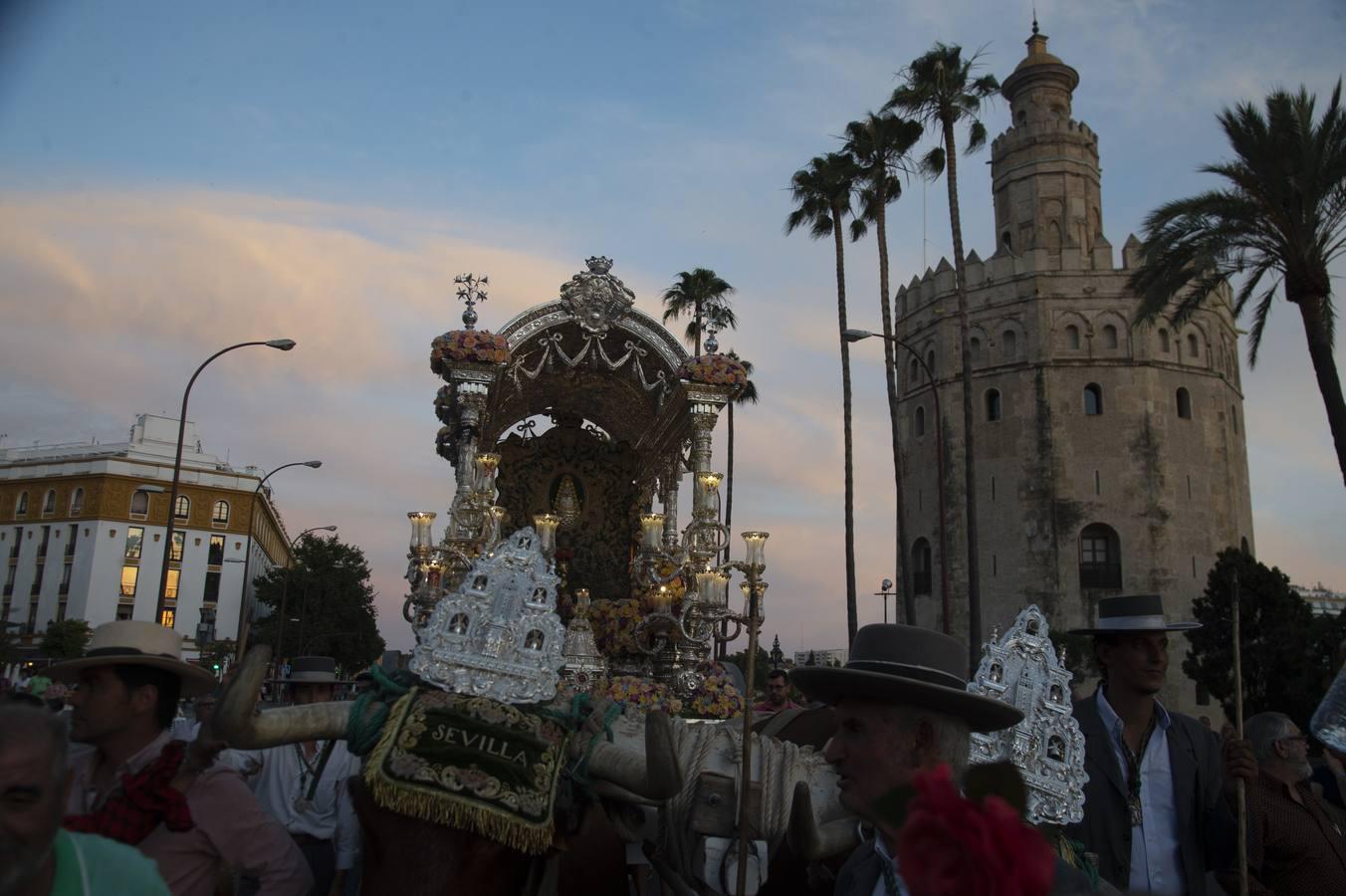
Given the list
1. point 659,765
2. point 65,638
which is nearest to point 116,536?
point 65,638

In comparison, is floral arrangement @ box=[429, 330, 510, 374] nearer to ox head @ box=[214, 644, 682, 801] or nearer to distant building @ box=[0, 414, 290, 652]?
ox head @ box=[214, 644, 682, 801]

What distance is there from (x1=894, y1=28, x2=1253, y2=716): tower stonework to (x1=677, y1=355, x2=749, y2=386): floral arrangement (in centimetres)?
3161

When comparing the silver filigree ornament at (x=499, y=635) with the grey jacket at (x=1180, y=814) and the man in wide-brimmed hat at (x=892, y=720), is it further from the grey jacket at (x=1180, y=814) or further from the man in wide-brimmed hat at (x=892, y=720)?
the grey jacket at (x=1180, y=814)

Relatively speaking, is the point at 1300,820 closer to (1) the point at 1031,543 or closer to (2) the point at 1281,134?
(2) the point at 1281,134

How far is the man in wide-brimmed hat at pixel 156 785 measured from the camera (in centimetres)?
334

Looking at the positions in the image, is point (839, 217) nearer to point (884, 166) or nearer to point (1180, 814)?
point (884, 166)

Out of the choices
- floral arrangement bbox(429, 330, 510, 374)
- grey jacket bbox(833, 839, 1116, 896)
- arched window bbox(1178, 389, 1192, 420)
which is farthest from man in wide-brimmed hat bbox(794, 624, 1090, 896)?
arched window bbox(1178, 389, 1192, 420)

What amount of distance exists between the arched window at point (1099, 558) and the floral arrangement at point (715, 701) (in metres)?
34.4

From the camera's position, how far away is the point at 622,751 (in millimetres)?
4480

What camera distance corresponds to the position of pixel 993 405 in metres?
45.6

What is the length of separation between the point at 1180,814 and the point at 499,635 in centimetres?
329

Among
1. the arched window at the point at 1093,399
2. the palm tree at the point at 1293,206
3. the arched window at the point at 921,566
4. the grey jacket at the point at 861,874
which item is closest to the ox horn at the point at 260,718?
the grey jacket at the point at 861,874

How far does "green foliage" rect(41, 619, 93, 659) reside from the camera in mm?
55125

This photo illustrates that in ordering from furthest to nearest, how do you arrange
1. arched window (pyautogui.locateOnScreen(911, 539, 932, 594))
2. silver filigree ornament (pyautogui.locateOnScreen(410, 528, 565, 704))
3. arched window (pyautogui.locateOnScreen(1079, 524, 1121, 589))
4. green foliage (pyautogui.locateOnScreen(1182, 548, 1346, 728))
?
arched window (pyautogui.locateOnScreen(911, 539, 932, 594))
arched window (pyautogui.locateOnScreen(1079, 524, 1121, 589))
green foliage (pyautogui.locateOnScreen(1182, 548, 1346, 728))
silver filigree ornament (pyautogui.locateOnScreen(410, 528, 565, 704))
